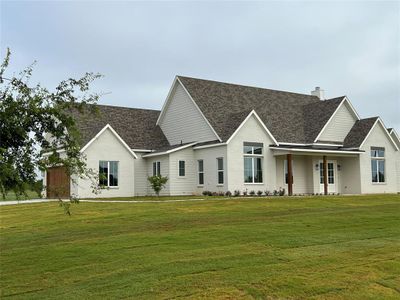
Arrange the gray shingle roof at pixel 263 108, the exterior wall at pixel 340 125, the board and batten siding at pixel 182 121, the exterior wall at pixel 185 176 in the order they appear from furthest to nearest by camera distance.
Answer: the exterior wall at pixel 340 125 < the gray shingle roof at pixel 263 108 < the board and batten siding at pixel 182 121 < the exterior wall at pixel 185 176

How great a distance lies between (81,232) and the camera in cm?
1455

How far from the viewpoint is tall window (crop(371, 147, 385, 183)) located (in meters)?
36.4

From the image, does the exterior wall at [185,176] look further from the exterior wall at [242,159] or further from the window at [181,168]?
the exterior wall at [242,159]

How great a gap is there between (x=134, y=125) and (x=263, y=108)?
10144 millimetres

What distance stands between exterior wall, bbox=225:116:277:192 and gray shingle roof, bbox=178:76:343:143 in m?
1.18

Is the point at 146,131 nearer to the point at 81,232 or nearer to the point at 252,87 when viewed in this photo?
the point at 252,87

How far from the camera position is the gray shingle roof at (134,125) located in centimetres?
3581

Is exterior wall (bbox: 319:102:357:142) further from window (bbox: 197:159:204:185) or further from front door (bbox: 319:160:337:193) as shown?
window (bbox: 197:159:204:185)

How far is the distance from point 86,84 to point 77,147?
111 centimetres

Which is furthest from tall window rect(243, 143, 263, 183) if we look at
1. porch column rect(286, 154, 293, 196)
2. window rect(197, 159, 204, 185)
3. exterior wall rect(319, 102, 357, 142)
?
exterior wall rect(319, 102, 357, 142)

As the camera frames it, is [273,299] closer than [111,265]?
Yes

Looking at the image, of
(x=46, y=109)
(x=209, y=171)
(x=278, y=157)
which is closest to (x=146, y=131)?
(x=209, y=171)

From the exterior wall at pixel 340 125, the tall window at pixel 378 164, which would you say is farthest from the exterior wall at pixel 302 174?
the tall window at pixel 378 164

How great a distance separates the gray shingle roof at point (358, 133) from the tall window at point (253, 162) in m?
8.37
